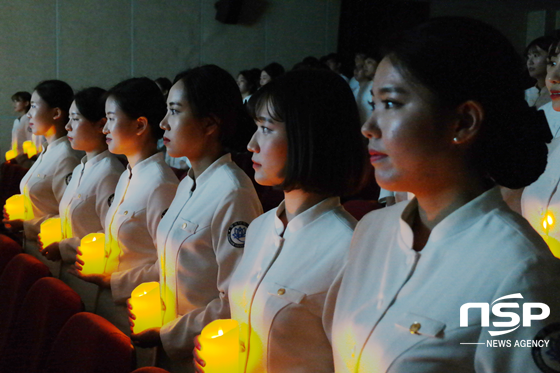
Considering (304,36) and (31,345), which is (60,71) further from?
(31,345)

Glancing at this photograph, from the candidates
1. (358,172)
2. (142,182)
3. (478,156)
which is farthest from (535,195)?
(142,182)

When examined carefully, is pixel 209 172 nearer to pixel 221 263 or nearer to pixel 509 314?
pixel 221 263

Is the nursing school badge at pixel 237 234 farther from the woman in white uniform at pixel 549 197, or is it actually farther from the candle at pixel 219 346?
the woman in white uniform at pixel 549 197

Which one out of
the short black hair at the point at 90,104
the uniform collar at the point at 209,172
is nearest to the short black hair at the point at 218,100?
the uniform collar at the point at 209,172

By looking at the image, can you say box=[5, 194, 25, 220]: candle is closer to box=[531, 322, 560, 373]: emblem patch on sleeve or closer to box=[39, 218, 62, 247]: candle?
box=[39, 218, 62, 247]: candle

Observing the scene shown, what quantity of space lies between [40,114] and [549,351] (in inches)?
125

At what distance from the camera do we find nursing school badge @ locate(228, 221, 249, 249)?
1.58 m

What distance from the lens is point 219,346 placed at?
1.15 meters

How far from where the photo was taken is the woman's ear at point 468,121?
83 cm

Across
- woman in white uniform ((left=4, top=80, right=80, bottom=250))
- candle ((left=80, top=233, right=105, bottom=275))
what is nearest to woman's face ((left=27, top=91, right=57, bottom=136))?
woman in white uniform ((left=4, top=80, right=80, bottom=250))

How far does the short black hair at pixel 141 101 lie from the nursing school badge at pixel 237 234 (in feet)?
2.91

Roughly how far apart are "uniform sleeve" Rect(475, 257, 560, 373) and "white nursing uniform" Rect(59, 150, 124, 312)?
2152 mm

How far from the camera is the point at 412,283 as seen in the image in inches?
33.7

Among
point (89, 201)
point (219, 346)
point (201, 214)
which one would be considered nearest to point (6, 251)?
point (89, 201)
